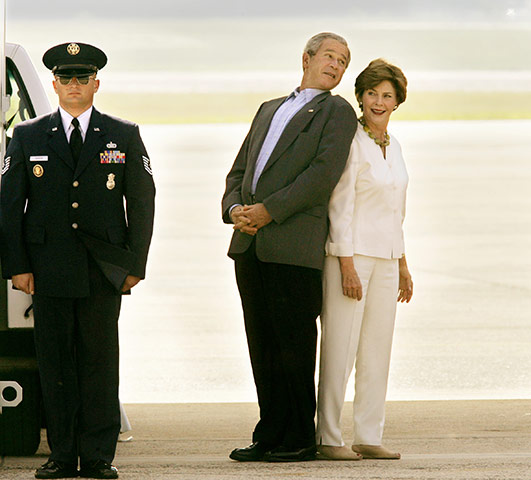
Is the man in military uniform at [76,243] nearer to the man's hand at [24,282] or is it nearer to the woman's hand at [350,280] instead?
the man's hand at [24,282]

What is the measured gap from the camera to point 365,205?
4.79m

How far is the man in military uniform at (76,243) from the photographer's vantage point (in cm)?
444

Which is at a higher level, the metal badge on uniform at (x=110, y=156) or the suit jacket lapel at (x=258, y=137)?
the suit jacket lapel at (x=258, y=137)

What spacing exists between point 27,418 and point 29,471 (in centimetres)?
31

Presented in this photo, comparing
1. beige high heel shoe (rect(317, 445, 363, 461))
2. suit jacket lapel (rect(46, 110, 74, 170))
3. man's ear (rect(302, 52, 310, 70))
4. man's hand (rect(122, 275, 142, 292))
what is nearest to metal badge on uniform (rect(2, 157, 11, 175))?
suit jacket lapel (rect(46, 110, 74, 170))

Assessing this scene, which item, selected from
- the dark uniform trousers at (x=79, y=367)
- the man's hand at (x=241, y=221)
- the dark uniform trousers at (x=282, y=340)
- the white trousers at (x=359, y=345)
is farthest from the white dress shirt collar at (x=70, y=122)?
the white trousers at (x=359, y=345)

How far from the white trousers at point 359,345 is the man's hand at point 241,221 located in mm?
331

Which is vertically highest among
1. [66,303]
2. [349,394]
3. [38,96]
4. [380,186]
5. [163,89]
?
[163,89]

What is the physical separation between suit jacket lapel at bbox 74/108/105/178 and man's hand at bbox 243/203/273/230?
2.05 feet

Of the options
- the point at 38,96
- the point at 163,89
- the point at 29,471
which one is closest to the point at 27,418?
the point at 29,471

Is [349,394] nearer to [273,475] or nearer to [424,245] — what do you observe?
[273,475]

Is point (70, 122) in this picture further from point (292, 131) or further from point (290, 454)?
point (290, 454)

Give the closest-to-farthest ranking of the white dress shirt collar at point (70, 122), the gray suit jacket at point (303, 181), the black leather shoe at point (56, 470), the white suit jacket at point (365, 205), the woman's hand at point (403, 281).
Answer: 1. the black leather shoe at point (56, 470)
2. the white dress shirt collar at point (70, 122)
3. the gray suit jacket at point (303, 181)
4. the white suit jacket at point (365, 205)
5. the woman's hand at point (403, 281)

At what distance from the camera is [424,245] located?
51.4 ft
